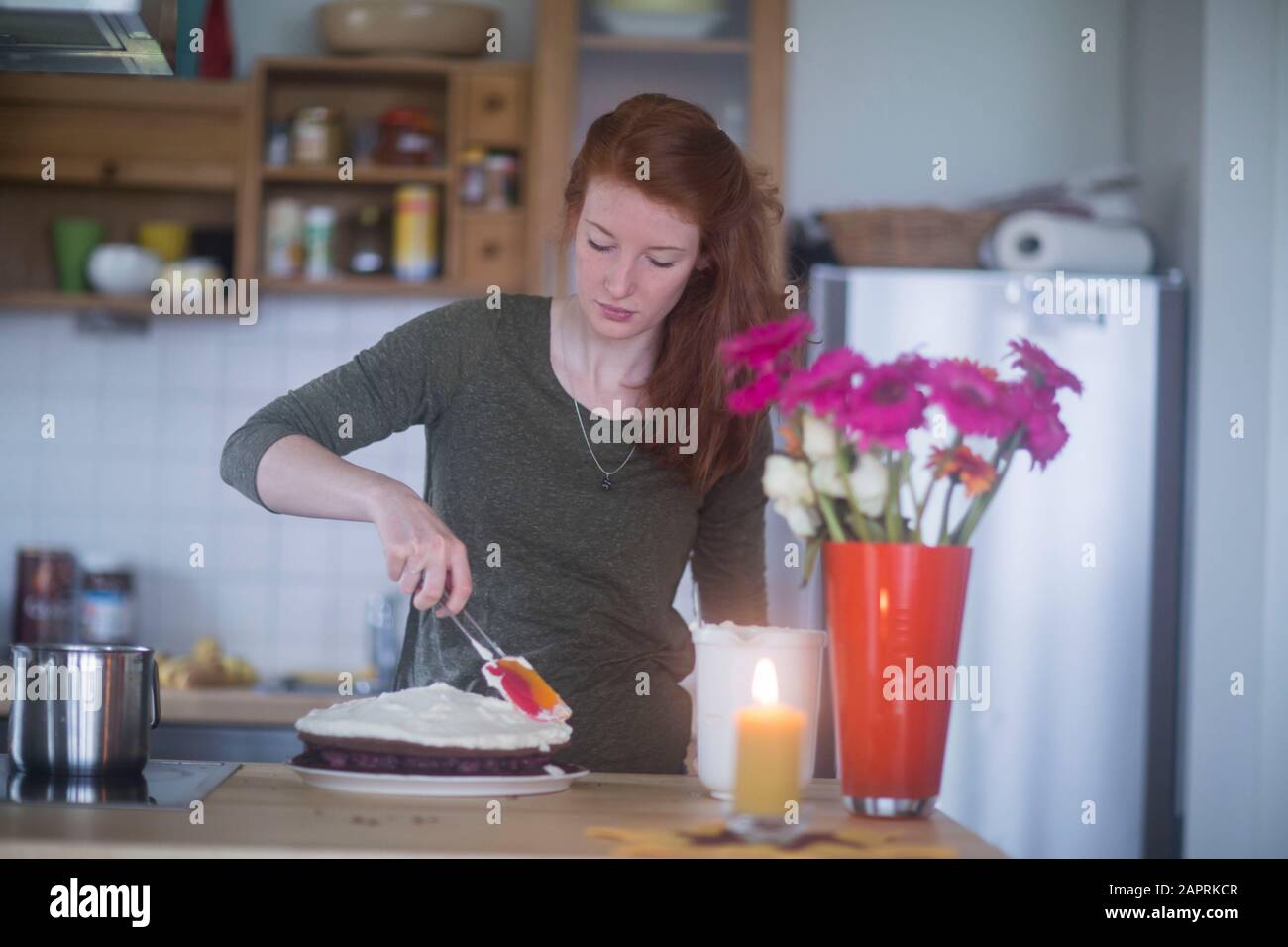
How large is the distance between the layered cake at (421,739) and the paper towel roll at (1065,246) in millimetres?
1820

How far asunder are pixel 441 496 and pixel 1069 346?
1.51 m

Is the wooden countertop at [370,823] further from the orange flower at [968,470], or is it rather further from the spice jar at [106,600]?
the spice jar at [106,600]

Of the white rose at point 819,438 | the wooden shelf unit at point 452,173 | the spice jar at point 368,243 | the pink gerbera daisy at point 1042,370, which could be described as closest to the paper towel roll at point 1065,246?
the wooden shelf unit at point 452,173

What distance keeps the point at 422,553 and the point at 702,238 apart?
1.90 feet

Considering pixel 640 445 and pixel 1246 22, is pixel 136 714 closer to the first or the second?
pixel 640 445

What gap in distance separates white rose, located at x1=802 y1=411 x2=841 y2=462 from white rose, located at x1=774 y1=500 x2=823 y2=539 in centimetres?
5

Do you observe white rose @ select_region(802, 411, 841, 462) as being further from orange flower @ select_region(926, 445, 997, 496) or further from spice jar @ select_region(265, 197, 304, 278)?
spice jar @ select_region(265, 197, 304, 278)

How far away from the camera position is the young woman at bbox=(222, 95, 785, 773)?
145 centimetres

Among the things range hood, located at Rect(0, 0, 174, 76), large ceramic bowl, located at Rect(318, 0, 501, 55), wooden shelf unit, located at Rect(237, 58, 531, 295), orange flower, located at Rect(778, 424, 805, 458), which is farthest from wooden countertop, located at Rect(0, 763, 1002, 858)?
large ceramic bowl, located at Rect(318, 0, 501, 55)

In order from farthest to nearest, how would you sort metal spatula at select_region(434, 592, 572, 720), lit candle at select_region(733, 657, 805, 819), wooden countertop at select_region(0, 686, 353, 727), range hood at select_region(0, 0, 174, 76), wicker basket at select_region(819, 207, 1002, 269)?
wicker basket at select_region(819, 207, 1002, 269)
wooden countertop at select_region(0, 686, 353, 727)
range hood at select_region(0, 0, 174, 76)
metal spatula at select_region(434, 592, 572, 720)
lit candle at select_region(733, 657, 805, 819)

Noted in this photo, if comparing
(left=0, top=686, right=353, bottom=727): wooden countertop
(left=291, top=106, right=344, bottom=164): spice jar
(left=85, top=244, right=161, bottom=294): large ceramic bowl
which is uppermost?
(left=291, top=106, right=344, bottom=164): spice jar

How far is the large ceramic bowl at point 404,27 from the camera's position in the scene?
290cm

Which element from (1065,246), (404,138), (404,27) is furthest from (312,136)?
(1065,246)
